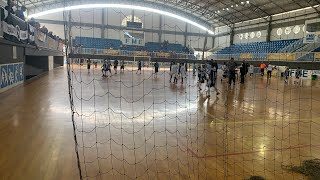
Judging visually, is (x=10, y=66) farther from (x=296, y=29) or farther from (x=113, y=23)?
(x=113, y=23)

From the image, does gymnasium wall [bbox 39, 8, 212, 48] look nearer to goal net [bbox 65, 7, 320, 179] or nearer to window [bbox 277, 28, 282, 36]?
window [bbox 277, 28, 282, 36]

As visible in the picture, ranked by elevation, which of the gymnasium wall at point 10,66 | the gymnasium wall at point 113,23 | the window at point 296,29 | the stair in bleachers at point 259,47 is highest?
the gymnasium wall at point 113,23

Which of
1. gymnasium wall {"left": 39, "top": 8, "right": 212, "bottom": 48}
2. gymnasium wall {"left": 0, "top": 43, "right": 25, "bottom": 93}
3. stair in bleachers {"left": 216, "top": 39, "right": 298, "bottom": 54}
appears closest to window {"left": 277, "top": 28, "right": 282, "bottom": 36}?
stair in bleachers {"left": 216, "top": 39, "right": 298, "bottom": 54}

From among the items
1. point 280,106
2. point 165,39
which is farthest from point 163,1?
point 280,106

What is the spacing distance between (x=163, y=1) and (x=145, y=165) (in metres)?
39.8

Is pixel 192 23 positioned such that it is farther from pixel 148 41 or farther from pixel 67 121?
pixel 67 121

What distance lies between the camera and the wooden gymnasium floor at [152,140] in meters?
4.09

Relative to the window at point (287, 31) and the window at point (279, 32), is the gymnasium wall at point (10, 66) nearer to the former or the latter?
the window at point (287, 31)

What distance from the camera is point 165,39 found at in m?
46.2

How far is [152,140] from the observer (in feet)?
18.2

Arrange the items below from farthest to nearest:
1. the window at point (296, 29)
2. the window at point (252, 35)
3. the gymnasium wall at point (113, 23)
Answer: the gymnasium wall at point (113, 23)
the window at point (252, 35)
the window at point (296, 29)

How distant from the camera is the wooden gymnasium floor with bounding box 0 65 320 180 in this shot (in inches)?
161

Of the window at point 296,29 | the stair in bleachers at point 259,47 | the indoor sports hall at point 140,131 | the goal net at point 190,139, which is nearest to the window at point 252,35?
the stair in bleachers at point 259,47

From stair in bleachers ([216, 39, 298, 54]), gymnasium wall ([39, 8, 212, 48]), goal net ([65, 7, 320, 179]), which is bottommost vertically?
goal net ([65, 7, 320, 179])
